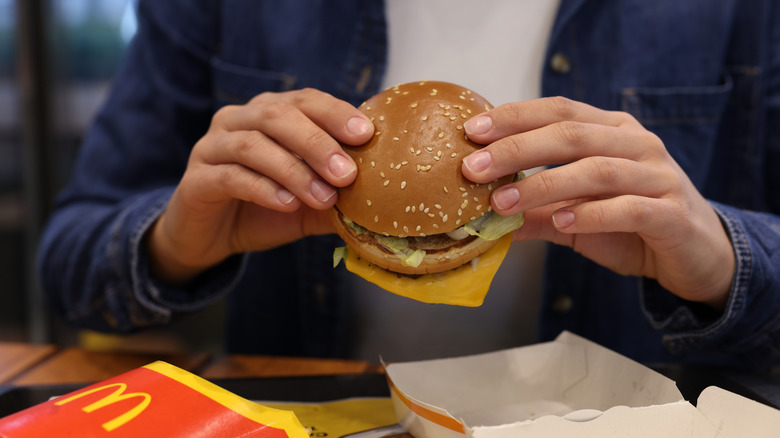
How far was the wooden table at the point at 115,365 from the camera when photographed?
1.45m

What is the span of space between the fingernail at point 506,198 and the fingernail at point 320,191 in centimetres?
32

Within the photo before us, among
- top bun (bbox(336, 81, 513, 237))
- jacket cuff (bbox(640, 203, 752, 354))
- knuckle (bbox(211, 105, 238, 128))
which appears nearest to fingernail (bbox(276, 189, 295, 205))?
top bun (bbox(336, 81, 513, 237))

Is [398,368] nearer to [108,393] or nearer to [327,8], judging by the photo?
[108,393]

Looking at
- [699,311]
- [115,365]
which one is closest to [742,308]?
[699,311]

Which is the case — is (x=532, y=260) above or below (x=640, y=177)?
below

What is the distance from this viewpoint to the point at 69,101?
12.3 ft

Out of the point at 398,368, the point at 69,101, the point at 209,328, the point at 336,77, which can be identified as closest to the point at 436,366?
the point at 398,368

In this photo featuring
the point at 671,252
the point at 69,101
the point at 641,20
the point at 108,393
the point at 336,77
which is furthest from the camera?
the point at 69,101

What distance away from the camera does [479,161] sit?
1.08 m

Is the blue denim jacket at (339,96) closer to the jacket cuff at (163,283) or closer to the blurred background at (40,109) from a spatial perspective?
the jacket cuff at (163,283)

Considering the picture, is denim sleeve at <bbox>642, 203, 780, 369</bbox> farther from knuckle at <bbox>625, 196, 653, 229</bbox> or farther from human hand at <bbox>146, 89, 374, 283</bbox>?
human hand at <bbox>146, 89, 374, 283</bbox>

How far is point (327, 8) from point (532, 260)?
0.96m

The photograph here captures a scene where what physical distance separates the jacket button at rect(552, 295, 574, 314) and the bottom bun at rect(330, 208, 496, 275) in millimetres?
604

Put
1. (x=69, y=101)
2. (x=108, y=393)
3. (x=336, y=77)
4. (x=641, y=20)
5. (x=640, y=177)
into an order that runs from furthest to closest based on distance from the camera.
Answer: (x=69, y=101), (x=336, y=77), (x=641, y=20), (x=640, y=177), (x=108, y=393)
